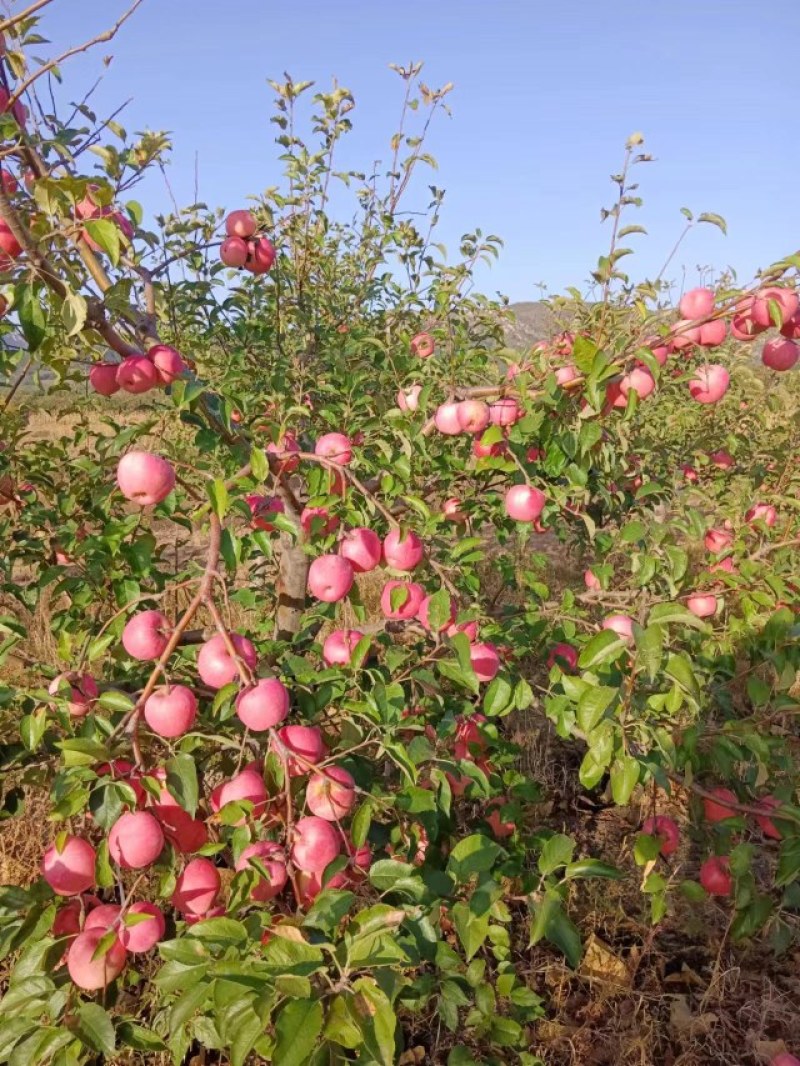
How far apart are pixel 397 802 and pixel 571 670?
0.75 m

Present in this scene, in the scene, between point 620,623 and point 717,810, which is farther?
point 717,810

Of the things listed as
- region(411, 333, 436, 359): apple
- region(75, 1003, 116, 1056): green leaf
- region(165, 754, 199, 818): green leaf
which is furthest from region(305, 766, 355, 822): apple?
region(411, 333, 436, 359): apple

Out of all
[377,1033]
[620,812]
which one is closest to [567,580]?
[620,812]

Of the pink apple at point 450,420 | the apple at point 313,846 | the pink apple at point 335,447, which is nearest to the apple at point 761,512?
the pink apple at point 450,420

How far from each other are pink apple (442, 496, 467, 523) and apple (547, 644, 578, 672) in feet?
1.87

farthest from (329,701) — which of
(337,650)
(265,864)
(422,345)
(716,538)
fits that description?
(716,538)

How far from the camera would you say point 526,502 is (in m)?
1.77

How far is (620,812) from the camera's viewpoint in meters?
3.12

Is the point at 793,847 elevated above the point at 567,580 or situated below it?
above

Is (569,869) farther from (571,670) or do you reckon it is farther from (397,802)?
(571,670)

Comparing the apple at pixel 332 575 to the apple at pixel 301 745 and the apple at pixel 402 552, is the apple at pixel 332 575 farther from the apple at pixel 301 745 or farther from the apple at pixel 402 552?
the apple at pixel 301 745

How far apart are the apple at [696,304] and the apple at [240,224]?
50.9 inches

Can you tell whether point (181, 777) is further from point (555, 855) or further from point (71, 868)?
point (555, 855)

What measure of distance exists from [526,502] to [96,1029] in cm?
135
